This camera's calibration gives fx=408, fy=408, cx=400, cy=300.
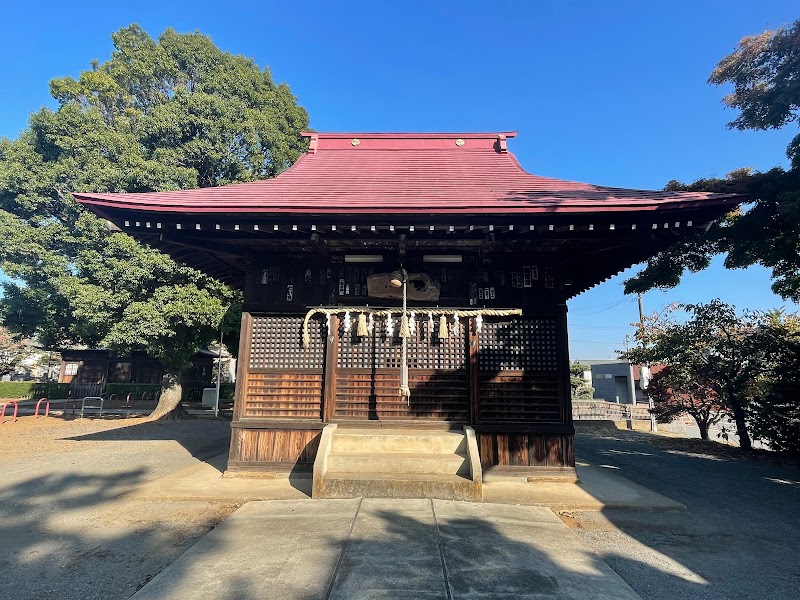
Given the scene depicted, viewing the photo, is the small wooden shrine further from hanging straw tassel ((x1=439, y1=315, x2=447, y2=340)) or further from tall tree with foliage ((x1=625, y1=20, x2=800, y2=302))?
tall tree with foliage ((x1=625, y1=20, x2=800, y2=302))

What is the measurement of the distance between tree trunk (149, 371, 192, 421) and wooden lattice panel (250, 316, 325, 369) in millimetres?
12606

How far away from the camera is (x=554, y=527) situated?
4707 mm

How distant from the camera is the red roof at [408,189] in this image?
5.79 meters

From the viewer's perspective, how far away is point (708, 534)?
496 centimetres

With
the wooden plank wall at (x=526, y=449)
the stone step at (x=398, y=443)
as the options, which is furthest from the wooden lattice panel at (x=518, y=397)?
the stone step at (x=398, y=443)

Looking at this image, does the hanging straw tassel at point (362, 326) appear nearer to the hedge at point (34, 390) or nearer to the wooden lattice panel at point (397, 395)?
the wooden lattice panel at point (397, 395)

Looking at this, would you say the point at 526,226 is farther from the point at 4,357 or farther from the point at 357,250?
the point at 4,357

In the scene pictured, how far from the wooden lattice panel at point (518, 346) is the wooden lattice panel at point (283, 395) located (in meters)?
2.92

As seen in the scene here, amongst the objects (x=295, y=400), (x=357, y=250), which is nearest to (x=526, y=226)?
(x=357, y=250)

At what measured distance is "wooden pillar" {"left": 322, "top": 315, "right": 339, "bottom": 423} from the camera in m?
6.93

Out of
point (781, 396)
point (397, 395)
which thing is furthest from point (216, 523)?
point (781, 396)

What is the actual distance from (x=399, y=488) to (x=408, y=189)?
4.67 metres

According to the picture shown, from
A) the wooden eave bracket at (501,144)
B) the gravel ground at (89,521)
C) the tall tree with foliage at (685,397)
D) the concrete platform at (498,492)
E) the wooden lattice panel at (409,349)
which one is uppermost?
the wooden eave bracket at (501,144)

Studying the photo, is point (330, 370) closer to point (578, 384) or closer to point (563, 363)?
point (563, 363)
